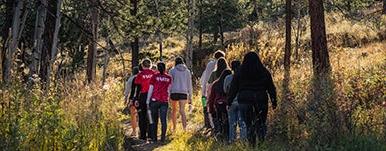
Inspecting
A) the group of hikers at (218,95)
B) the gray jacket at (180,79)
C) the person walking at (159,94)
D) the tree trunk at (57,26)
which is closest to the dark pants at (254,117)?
the group of hikers at (218,95)

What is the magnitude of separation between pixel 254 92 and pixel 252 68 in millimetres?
403

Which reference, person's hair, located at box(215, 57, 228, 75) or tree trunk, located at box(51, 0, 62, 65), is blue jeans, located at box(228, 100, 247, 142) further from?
tree trunk, located at box(51, 0, 62, 65)

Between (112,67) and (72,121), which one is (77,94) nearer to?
(72,121)

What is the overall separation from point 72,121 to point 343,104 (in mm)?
4013

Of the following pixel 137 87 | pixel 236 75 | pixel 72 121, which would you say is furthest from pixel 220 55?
pixel 72 121

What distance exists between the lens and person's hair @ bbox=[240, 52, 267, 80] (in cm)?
958

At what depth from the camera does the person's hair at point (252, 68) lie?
9578mm

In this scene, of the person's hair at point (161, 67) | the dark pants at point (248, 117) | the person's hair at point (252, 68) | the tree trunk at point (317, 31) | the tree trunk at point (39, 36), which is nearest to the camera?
the person's hair at point (252, 68)

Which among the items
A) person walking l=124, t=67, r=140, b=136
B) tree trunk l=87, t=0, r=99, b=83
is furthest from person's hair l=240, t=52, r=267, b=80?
tree trunk l=87, t=0, r=99, b=83

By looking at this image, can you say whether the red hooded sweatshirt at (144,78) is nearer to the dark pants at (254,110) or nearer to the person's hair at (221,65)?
the person's hair at (221,65)

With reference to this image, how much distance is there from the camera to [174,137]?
12.8 metres

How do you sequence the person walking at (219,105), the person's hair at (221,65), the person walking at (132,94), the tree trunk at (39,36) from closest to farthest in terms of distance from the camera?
the tree trunk at (39,36)
the person walking at (219,105)
the person's hair at (221,65)
the person walking at (132,94)

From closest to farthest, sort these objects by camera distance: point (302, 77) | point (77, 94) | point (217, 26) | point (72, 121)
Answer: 1. point (72, 121)
2. point (77, 94)
3. point (302, 77)
4. point (217, 26)

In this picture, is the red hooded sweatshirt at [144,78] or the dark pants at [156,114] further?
the red hooded sweatshirt at [144,78]
